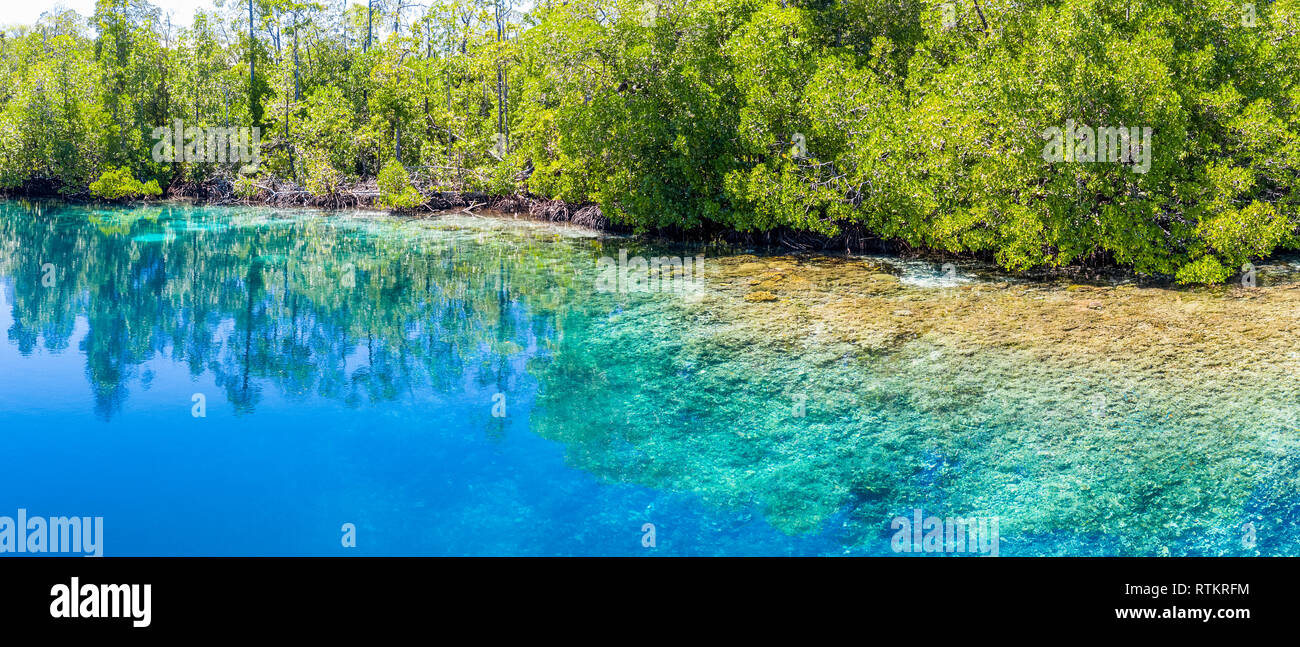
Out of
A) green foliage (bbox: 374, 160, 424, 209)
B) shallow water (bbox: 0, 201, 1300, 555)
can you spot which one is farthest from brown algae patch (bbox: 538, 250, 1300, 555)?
green foliage (bbox: 374, 160, 424, 209)

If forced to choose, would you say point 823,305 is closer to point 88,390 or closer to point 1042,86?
point 1042,86

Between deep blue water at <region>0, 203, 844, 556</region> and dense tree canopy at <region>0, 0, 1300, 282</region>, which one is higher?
dense tree canopy at <region>0, 0, 1300, 282</region>

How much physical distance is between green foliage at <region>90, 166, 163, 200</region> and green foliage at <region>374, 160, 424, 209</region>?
1193cm

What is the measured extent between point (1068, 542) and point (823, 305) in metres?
8.33

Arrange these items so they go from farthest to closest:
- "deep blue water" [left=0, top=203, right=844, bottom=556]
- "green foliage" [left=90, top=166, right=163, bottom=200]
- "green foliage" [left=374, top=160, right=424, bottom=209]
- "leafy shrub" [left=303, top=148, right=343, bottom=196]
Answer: "green foliage" [left=90, top=166, right=163, bottom=200] → "leafy shrub" [left=303, top=148, right=343, bottom=196] → "green foliage" [left=374, top=160, right=424, bottom=209] → "deep blue water" [left=0, top=203, right=844, bottom=556]

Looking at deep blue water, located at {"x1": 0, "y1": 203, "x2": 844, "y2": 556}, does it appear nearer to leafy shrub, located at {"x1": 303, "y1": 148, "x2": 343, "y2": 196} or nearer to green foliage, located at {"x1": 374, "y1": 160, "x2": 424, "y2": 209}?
green foliage, located at {"x1": 374, "y1": 160, "x2": 424, "y2": 209}

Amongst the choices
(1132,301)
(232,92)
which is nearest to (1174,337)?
(1132,301)

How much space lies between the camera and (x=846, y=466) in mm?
7680

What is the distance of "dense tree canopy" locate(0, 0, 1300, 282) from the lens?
15.2 m

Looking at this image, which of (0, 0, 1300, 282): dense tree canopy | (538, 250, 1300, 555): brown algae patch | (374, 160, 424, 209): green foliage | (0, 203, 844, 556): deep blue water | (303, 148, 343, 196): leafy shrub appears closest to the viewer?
(0, 203, 844, 556): deep blue water

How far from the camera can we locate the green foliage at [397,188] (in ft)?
101

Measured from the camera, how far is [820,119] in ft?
63.2

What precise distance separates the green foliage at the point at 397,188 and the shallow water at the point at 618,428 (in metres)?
15.3

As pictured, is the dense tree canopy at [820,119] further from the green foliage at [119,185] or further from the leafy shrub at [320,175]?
the green foliage at [119,185]
